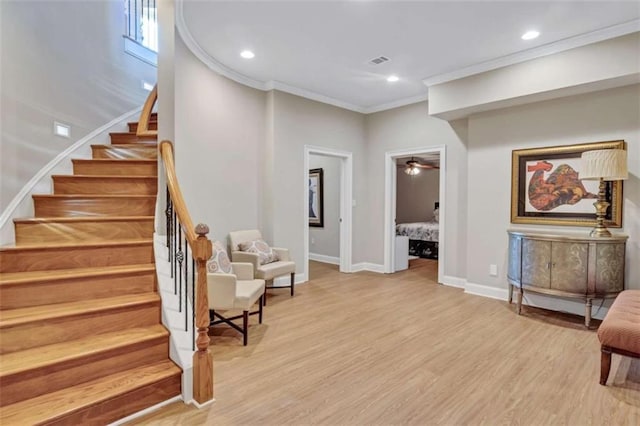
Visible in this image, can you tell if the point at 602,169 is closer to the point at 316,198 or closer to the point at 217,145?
the point at 217,145

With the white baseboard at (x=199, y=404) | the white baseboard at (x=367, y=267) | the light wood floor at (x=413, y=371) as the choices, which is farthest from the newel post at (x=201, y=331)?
the white baseboard at (x=367, y=267)

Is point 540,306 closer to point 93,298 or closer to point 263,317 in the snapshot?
point 263,317

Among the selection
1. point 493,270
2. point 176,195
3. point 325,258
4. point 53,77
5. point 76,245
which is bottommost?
point 325,258

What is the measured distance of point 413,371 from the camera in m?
2.57

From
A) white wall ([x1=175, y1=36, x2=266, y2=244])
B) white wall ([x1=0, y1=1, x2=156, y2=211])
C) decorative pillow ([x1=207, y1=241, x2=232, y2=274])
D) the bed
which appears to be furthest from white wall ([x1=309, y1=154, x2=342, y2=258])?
decorative pillow ([x1=207, y1=241, x2=232, y2=274])

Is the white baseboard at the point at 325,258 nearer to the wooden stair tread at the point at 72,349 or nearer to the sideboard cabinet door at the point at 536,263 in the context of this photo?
the sideboard cabinet door at the point at 536,263

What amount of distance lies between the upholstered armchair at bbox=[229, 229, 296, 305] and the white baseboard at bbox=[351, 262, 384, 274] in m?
1.84

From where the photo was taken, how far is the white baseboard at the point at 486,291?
14.4 ft

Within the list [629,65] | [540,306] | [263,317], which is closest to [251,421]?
[263,317]

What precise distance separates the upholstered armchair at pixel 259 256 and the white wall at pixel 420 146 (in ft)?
6.96

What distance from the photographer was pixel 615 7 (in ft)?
9.69

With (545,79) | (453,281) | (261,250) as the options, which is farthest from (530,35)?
(261,250)

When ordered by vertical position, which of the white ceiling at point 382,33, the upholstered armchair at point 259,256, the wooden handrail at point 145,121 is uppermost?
the white ceiling at point 382,33

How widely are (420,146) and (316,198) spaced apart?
8.28 feet
